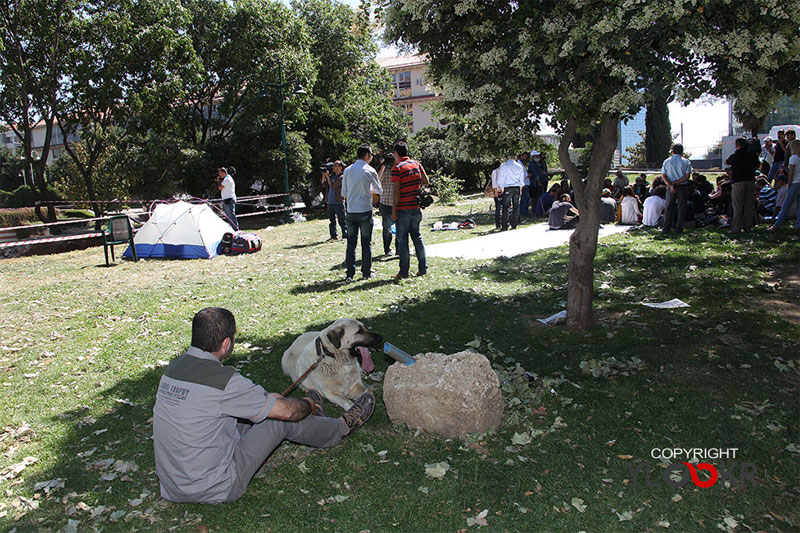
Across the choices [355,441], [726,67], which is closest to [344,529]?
[355,441]

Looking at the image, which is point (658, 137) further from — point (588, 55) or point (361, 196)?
point (588, 55)

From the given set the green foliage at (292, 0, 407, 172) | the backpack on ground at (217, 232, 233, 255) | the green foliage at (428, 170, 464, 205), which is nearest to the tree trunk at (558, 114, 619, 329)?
the backpack on ground at (217, 232, 233, 255)

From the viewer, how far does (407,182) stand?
8.63 metres

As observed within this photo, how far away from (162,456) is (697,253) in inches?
359

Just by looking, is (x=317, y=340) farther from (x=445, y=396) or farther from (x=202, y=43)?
(x=202, y=43)

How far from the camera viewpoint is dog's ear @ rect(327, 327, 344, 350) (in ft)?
14.8

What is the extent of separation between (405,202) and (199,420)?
5921 mm

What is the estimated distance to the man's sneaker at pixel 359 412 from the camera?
4191 millimetres

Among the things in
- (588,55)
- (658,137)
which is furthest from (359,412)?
(658,137)

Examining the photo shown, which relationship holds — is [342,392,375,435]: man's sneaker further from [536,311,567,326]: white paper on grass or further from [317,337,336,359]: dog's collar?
[536,311,567,326]: white paper on grass

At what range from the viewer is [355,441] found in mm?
4188

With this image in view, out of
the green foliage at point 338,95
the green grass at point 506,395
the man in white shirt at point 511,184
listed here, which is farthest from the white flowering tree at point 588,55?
the green foliage at point 338,95

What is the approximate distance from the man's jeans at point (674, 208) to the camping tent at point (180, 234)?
1043 centimetres

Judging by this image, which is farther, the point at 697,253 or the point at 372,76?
the point at 372,76
